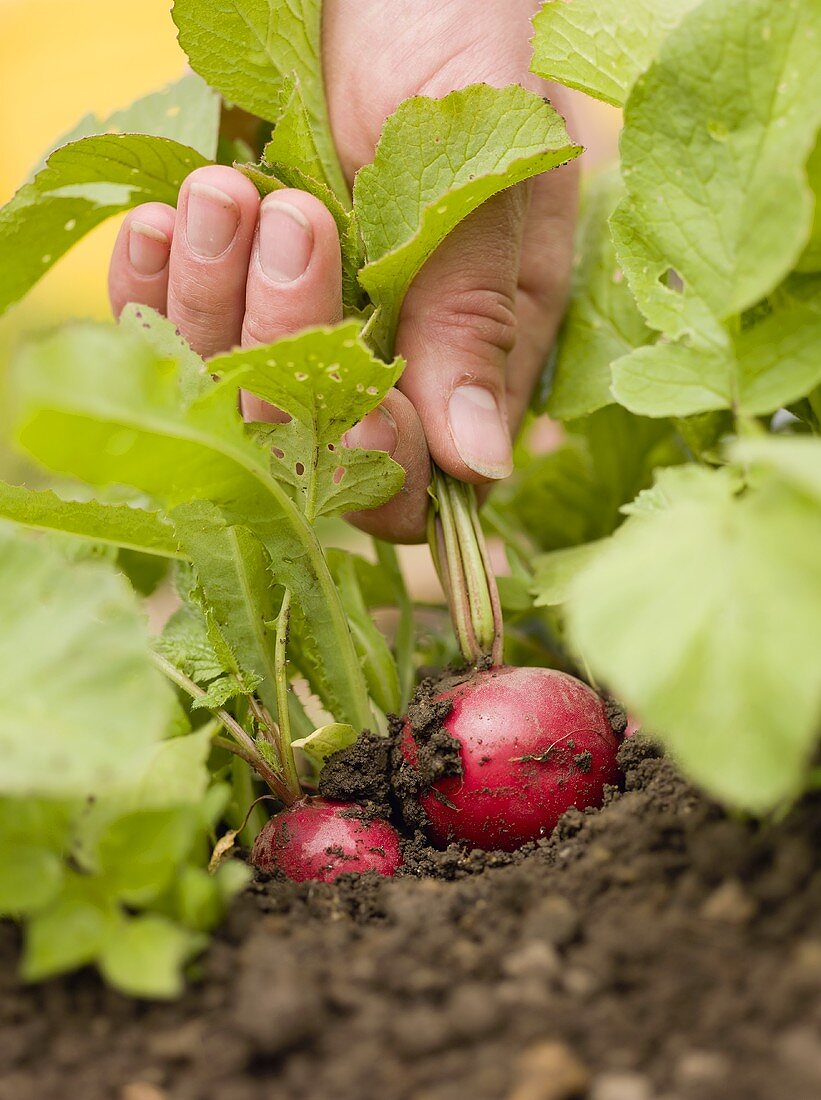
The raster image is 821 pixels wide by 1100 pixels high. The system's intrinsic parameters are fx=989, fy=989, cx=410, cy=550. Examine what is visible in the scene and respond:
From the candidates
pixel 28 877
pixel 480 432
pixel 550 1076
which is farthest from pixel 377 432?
pixel 550 1076

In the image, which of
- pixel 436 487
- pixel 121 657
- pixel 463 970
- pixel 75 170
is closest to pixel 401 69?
pixel 75 170

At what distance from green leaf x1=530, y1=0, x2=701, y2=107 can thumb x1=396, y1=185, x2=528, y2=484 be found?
0.20 m

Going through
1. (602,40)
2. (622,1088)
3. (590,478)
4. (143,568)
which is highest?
(602,40)

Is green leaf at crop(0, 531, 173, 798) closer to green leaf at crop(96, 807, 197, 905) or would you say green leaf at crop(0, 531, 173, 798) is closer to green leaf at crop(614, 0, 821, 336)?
green leaf at crop(96, 807, 197, 905)

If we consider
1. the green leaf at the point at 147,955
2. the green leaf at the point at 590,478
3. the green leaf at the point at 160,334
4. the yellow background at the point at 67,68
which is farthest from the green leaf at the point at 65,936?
the yellow background at the point at 67,68

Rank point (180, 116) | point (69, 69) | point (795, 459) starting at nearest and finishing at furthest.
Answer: point (795, 459), point (180, 116), point (69, 69)

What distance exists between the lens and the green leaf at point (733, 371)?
0.80m

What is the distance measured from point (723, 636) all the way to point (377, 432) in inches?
28.8

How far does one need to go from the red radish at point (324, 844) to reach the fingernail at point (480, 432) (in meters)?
0.46

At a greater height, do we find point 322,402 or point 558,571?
point 322,402

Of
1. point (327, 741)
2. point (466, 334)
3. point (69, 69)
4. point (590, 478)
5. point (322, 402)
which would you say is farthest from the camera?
point (69, 69)

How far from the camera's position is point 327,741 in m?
1.08

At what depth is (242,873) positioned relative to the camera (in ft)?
2.19

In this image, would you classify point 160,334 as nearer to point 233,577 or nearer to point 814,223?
point 233,577
